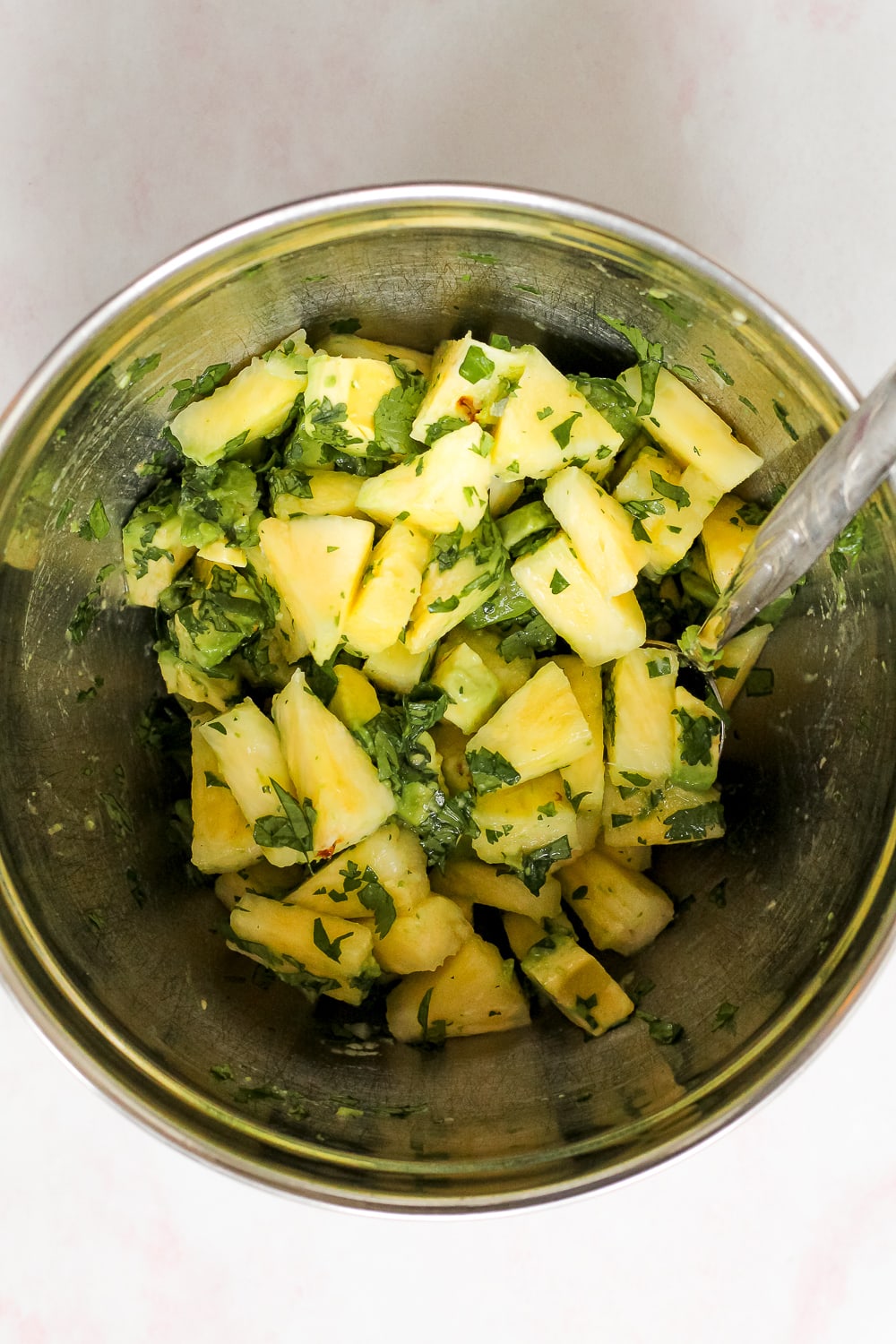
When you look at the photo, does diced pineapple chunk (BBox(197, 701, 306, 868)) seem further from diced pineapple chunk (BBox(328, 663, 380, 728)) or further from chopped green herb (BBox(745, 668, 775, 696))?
chopped green herb (BBox(745, 668, 775, 696))

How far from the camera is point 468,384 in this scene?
129cm

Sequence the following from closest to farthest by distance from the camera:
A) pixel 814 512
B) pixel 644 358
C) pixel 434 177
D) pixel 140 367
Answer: pixel 814 512
pixel 140 367
pixel 644 358
pixel 434 177

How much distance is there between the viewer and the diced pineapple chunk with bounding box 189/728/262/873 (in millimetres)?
A: 1405

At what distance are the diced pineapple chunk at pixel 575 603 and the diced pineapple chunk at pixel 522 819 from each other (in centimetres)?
20

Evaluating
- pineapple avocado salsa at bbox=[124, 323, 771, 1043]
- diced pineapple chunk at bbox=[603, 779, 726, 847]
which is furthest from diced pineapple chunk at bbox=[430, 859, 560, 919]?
diced pineapple chunk at bbox=[603, 779, 726, 847]

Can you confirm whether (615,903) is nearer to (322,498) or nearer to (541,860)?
(541,860)

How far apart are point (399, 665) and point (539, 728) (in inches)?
8.5

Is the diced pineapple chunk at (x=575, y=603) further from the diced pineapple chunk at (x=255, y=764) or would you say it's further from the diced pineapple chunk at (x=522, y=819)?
the diced pineapple chunk at (x=255, y=764)

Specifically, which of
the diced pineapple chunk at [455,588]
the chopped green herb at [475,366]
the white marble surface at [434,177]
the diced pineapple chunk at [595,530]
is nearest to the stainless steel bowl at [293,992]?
the chopped green herb at [475,366]

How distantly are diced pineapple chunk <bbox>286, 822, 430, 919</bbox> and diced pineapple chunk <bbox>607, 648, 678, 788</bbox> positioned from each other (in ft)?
1.08

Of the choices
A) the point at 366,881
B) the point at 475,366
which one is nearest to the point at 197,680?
the point at 366,881

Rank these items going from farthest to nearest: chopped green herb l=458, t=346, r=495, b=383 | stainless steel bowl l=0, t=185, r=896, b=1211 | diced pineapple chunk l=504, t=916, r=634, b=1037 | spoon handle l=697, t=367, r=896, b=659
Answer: diced pineapple chunk l=504, t=916, r=634, b=1037
chopped green herb l=458, t=346, r=495, b=383
stainless steel bowl l=0, t=185, r=896, b=1211
spoon handle l=697, t=367, r=896, b=659

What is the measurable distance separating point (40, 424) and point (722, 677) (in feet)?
3.21

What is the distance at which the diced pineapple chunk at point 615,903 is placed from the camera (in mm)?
1448
